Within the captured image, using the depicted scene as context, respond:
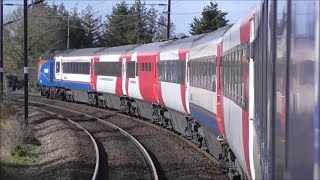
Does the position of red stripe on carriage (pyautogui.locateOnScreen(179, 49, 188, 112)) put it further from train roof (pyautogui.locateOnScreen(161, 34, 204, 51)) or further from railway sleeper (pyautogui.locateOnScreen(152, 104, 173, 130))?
railway sleeper (pyautogui.locateOnScreen(152, 104, 173, 130))

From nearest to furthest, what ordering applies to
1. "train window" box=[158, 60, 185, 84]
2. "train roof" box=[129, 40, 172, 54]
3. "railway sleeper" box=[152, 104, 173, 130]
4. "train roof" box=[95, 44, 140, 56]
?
"train window" box=[158, 60, 185, 84], "railway sleeper" box=[152, 104, 173, 130], "train roof" box=[129, 40, 172, 54], "train roof" box=[95, 44, 140, 56]

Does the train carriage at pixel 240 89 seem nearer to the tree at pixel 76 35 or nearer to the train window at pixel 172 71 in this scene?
the train window at pixel 172 71

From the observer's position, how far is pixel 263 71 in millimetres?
4801

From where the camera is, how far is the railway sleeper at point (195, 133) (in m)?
16.0

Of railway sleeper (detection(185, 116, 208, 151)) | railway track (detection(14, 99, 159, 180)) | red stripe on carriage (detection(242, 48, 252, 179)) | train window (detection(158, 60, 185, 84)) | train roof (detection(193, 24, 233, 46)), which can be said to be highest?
train roof (detection(193, 24, 233, 46))

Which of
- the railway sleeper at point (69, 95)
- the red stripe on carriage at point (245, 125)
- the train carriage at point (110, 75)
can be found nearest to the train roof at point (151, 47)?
the train carriage at point (110, 75)

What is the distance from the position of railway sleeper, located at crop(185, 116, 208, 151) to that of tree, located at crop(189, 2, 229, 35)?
3623 cm

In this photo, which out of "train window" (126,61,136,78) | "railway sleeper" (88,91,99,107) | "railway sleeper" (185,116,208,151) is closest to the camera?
"railway sleeper" (185,116,208,151)

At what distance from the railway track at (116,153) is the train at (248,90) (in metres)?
1.54

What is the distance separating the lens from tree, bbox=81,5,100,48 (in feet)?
264

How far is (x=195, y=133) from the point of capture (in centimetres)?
1734

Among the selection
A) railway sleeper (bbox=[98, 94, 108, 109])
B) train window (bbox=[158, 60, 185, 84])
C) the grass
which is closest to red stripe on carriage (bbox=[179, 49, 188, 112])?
train window (bbox=[158, 60, 185, 84])

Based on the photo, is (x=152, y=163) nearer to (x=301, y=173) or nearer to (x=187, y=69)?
(x=187, y=69)

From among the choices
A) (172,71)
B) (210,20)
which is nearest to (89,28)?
(210,20)
